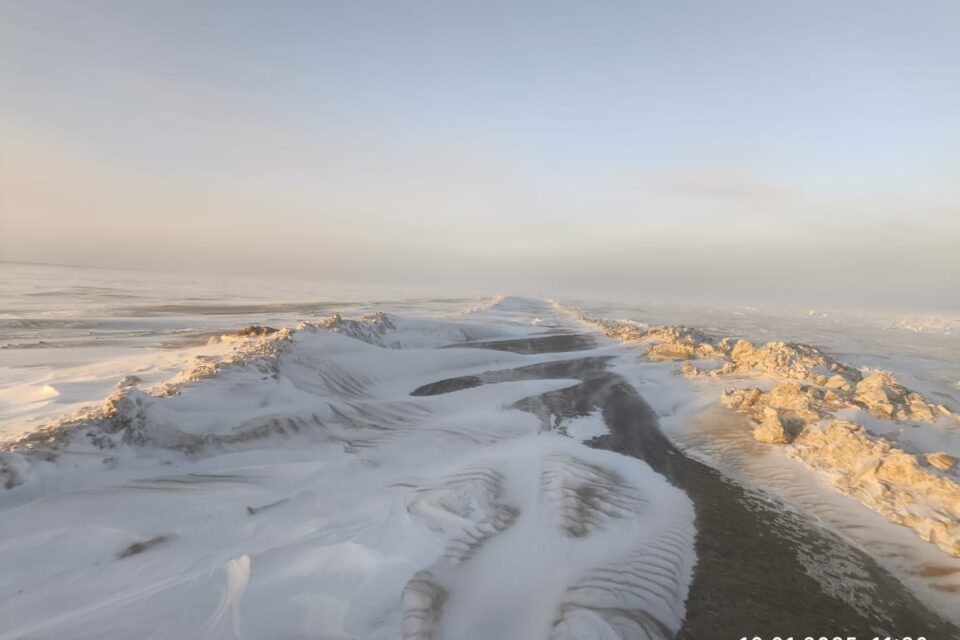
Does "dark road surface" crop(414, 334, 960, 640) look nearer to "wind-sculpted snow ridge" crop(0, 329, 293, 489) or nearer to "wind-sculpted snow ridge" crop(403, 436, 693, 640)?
"wind-sculpted snow ridge" crop(403, 436, 693, 640)

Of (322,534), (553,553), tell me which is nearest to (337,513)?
(322,534)

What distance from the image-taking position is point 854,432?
24.9ft

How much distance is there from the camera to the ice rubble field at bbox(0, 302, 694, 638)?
3385 mm

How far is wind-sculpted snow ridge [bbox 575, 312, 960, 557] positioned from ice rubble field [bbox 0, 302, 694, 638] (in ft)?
9.23

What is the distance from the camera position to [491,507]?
18.4 ft

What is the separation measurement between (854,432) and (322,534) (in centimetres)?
890

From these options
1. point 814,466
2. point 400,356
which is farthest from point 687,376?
point 400,356

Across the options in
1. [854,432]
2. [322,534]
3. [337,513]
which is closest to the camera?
[322,534]

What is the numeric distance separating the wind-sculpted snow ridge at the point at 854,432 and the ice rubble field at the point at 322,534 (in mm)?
2814

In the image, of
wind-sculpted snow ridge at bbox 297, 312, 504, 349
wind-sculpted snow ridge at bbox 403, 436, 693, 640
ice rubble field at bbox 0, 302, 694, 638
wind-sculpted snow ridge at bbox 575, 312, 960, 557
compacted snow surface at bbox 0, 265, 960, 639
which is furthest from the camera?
wind-sculpted snow ridge at bbox 297, 312, 504, 349

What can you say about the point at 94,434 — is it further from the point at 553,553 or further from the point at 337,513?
the point at 553,553

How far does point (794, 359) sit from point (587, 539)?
13.0 m

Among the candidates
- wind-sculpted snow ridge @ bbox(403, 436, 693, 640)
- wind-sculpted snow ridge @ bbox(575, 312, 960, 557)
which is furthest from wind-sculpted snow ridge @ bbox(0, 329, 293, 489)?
wind-sculpted snow ridge @ bbox(575, 312, 960, 557)

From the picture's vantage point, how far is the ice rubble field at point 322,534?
338 centimetres
